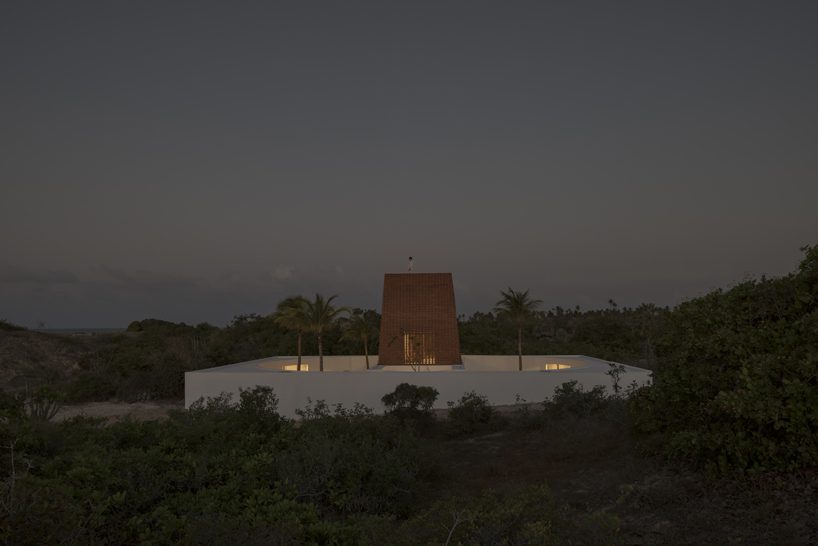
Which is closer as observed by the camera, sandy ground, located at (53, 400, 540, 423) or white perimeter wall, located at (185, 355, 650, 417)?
white perimeter wall, located at (185, 355, 650, 417)

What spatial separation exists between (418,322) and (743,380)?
54.2 ft

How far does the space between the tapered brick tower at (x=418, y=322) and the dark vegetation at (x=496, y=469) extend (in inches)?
450

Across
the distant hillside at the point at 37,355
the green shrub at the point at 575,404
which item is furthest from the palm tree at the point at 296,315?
the distant hillside at the point at 37,355

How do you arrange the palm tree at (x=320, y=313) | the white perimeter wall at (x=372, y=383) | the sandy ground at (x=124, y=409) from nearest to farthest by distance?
the white perimeter wall at (x=372, y=383), the sandy ground at (x=124, y=409), the palm tree at (x=320, y=313)

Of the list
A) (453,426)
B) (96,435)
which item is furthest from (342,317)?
(96,435)

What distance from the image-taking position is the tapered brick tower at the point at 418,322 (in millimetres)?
22172

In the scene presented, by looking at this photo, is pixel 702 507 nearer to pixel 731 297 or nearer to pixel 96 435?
pixel 731 297

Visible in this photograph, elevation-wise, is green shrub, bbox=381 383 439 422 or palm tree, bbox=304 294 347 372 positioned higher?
palm tree, bbox=304 294 347 372

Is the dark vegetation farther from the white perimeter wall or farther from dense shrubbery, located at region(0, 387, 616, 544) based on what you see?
the white perimeter wall

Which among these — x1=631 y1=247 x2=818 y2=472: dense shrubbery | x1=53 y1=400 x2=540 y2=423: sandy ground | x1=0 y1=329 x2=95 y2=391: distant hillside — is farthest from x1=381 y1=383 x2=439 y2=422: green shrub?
x1=0 y1=329 x2=95 y2=391: distant hillside

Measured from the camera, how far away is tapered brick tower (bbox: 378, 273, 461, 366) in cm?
2217

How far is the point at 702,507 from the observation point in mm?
5641

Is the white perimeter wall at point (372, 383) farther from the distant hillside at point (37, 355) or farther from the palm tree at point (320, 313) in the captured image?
the distant hillside at point (37, 355)

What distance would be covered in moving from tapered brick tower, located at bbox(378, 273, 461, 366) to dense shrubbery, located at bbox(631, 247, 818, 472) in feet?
46.2
